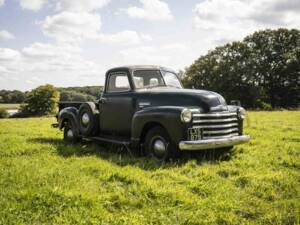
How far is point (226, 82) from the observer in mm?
47750

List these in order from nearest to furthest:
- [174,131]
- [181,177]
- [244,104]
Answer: [181,177], [174,131], [244,104]

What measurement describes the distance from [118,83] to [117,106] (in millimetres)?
620

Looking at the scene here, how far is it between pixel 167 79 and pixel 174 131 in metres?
2.36

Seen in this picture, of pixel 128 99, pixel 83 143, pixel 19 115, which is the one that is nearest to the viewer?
pixel 128 99

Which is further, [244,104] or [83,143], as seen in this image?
[244,104]

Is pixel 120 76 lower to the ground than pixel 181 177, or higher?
higher

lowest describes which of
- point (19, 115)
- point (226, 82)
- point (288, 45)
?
point (19, 115)

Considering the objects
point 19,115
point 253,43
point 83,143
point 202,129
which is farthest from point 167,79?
point 19,115

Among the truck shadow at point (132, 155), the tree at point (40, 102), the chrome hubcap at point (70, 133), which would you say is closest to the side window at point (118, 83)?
the truck shadow at point (132, 155)

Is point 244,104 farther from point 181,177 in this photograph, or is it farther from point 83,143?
point 181,177

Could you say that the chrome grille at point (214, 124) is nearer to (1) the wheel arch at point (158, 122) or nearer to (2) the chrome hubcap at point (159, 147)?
(1) the wheel arch at point (158, 122)

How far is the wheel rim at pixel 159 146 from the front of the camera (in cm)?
726

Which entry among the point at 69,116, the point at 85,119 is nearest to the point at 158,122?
the point at 85,119

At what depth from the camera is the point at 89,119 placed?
9422 mm
